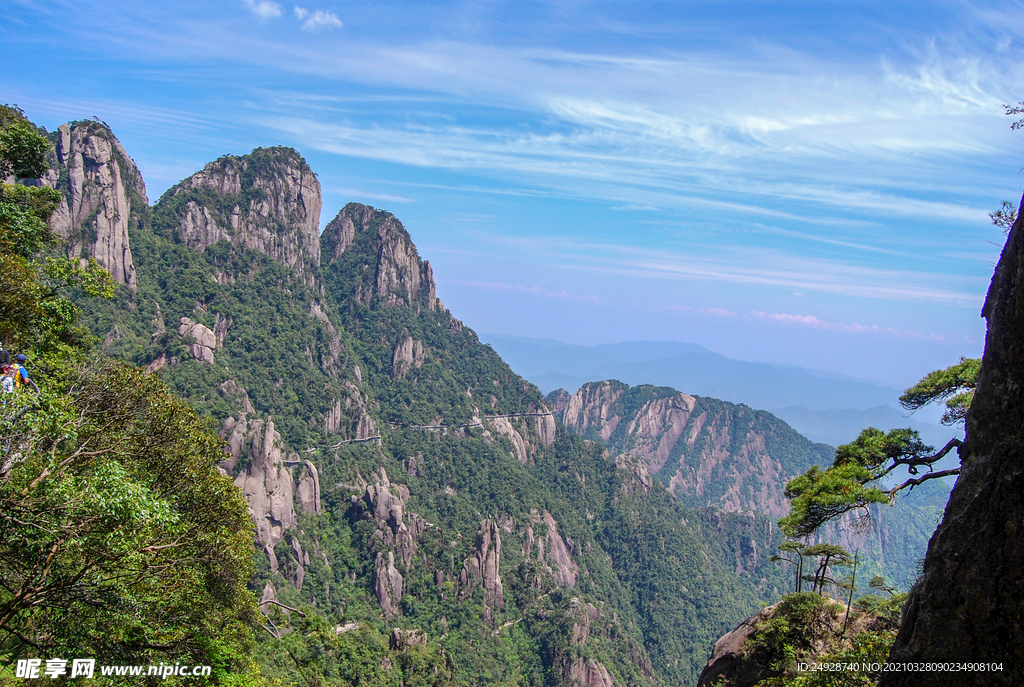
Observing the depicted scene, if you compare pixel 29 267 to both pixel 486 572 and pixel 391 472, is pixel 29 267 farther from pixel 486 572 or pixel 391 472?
pixel 391 472

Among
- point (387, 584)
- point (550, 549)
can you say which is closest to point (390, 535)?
point (387, 584)

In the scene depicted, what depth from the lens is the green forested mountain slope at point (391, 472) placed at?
68.2 m

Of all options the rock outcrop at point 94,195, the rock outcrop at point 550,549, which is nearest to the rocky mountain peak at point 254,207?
the rock outcrop at point 94,195

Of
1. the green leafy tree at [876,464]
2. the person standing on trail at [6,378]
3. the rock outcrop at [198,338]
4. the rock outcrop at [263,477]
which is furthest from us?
the rock outcrop at [198,338]

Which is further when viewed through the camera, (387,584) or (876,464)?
(387,584)

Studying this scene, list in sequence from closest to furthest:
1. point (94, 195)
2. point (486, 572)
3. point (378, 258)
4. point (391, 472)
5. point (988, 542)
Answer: point (988, 542), point (486, 572), point (94, 195), point (391, 472), point (378, 258)

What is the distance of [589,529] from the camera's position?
12394cm

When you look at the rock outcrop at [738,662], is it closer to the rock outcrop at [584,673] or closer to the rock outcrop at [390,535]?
the rock outcrop at [584,673]

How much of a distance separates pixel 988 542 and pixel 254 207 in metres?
131

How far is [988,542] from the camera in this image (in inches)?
288

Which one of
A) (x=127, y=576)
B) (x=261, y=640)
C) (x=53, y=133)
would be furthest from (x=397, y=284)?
(x=127, y=576)

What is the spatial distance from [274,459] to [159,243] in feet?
168

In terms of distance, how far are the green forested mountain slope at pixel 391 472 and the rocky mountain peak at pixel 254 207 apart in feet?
1.57

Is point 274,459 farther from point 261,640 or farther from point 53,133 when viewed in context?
point 53,133
